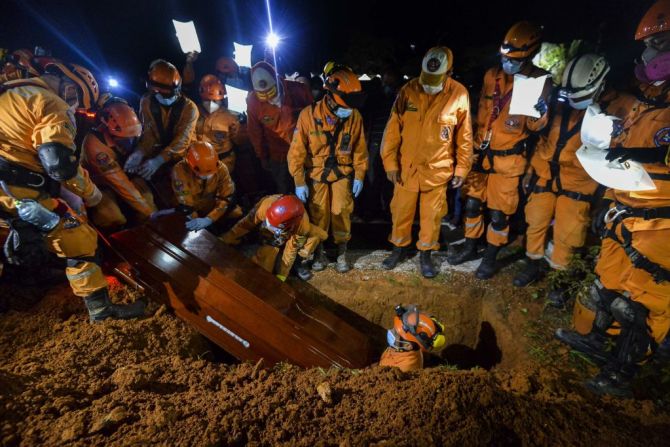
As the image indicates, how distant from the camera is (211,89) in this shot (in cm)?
479

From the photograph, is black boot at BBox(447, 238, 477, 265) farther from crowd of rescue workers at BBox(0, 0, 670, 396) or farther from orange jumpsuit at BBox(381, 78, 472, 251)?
orange jumpsuit at BBox(381, 78, 472, 251)

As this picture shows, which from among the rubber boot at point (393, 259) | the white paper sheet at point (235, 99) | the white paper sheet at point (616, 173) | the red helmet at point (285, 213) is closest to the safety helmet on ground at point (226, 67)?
the white paper sheet at point (235, 99)

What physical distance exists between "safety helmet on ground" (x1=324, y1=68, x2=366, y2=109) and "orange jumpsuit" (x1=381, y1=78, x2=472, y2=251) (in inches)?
18.6

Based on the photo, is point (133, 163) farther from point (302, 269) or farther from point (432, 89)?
point (432, 89)

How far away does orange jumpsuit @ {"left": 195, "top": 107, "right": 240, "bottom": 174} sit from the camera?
4469 mm

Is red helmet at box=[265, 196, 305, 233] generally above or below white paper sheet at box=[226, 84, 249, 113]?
below

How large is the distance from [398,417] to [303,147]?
8.83ft

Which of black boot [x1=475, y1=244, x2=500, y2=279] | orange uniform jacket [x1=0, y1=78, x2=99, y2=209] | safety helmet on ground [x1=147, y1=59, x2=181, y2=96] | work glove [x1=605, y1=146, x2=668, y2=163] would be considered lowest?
black boot [x1=475, y1=244, x2=500, y2=279]

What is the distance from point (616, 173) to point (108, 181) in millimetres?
4376

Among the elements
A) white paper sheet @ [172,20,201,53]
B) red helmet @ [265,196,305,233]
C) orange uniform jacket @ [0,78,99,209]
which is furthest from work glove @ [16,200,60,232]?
white paper sheet @ [172,20,201,53]

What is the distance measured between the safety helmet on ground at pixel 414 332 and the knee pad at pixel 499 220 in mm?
1518

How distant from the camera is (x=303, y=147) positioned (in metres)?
3.50

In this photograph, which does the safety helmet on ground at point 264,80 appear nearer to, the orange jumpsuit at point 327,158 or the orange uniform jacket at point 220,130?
the orange uniform jacket at point 220,130

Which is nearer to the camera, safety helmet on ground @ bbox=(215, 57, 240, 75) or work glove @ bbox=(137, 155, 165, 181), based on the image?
work glove @ bbox=(137, 155, 165, 181)
